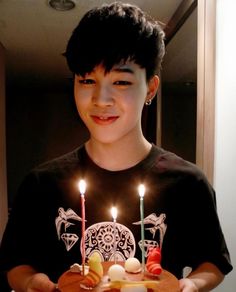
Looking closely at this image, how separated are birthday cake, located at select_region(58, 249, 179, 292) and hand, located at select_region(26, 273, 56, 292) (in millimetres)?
27

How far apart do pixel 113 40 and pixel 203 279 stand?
582mm

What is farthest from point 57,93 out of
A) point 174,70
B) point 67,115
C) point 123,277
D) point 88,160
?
point 123,277

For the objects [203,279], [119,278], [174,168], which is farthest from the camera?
[174,168]

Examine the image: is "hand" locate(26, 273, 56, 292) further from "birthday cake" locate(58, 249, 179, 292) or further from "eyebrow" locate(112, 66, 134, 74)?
"eyebrow" locate(112, 66, 134, 74)

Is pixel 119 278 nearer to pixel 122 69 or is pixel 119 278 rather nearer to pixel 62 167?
pixel 62 167

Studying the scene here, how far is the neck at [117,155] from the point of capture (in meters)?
0.85

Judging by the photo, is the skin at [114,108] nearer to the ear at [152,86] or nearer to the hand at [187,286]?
the ear at [152,86]

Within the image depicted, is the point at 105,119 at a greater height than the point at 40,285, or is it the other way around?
the point at 105,119

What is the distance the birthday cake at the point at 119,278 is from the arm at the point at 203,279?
0.04 m

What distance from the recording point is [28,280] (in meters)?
0.74

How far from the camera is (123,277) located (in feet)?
2.12

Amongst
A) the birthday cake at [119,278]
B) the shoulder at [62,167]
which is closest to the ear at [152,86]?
the shoulder at [62,167]

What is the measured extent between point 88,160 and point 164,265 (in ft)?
1.06

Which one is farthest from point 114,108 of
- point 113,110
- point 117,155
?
point 117,155
